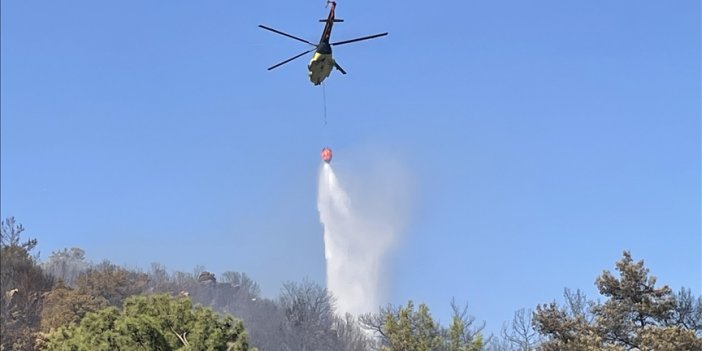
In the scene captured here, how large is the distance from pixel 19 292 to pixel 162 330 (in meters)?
43.0

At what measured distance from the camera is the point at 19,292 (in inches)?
2135

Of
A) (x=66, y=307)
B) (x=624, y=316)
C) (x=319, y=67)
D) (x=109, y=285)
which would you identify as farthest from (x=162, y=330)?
(x=109, y=285)

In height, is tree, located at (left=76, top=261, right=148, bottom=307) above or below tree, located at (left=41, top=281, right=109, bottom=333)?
above

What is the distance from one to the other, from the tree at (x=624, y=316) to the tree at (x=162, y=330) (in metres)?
11.8

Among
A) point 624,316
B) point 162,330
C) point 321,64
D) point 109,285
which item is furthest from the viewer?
point 109,285

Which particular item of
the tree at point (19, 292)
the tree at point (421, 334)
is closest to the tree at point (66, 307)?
the tree at point (19, 292)

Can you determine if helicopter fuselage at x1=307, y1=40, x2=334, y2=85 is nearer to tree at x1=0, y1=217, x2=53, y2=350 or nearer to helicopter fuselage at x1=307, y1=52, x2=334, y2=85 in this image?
helicopter fuselage at x1=307, y1=52, x2=334, y2=85

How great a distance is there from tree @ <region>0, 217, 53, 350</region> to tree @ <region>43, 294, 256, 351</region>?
25.3 metres

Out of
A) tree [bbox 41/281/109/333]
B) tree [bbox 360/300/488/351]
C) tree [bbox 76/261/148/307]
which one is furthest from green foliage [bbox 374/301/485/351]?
tree [bbox 76/261/148/307]

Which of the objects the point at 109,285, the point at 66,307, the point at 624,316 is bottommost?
the point at 624,316

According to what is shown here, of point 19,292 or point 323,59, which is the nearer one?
point 323,59

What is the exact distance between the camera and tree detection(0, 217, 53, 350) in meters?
41.8

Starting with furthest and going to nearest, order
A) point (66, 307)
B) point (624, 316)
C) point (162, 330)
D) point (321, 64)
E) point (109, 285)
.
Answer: point (109, 285)
point (66, 307)
point (624, 316)
point (321, 64)
point (162, 330)

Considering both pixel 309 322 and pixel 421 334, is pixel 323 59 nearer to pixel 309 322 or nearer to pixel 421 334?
pixel 421 334
